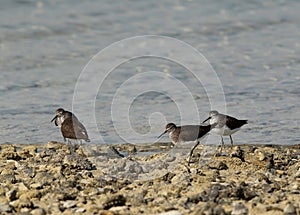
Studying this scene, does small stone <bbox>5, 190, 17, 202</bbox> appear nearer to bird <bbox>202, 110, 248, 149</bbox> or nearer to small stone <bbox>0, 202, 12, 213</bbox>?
small stone <bbox>0, 202, 12, 213</bbox>

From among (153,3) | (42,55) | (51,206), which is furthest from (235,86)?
(153,3)

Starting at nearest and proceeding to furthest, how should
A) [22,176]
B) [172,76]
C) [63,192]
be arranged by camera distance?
[63,192], [22,176], [172,76]

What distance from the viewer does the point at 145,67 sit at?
14.5 meters

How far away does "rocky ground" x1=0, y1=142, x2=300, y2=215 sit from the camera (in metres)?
6.85

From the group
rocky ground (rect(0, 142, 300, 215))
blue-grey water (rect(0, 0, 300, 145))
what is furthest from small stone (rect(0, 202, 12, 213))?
blue-grey water (rect(0, 0, 300, 145))

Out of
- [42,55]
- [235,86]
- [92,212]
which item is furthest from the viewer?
[42,55]

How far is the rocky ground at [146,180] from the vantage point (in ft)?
22.5

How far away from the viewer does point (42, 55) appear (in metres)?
15.3

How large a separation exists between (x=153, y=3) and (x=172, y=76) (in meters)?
7.08

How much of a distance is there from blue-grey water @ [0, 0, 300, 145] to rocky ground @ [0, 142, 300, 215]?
96 cm

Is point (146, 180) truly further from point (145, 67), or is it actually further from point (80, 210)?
point (145, 67)

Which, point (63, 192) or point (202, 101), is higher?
point (202, 101)

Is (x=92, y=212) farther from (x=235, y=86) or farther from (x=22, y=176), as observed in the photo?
(x=235, y=86)

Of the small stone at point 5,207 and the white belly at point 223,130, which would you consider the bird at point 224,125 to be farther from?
the small stone at point 5,207
